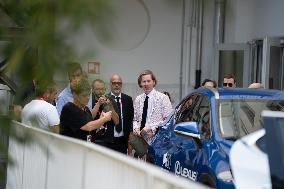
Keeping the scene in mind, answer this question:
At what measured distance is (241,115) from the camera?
7.29 meters

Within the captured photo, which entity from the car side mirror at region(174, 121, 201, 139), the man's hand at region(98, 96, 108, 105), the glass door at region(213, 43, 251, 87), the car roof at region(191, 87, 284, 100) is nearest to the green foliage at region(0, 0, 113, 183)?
the car side mirror at region(174, 121, 201, 139)

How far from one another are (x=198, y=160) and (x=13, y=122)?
495 cm

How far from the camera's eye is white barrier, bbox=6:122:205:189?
7.36 feet

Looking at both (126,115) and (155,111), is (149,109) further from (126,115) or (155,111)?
(126,115)

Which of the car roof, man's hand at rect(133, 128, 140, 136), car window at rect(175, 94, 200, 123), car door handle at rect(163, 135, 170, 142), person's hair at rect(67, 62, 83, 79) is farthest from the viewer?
man's hand at rect(133, 128, 140, 136)

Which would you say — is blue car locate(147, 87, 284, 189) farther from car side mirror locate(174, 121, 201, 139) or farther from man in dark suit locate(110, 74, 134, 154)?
man in dark suit locate(110, 74, 134, 154)

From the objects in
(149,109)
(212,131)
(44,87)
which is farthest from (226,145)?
(44,87)

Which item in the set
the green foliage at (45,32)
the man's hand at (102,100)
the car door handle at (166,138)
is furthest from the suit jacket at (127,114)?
the green foliage at (45,32)

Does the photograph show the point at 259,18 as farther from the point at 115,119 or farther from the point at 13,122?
the point at 13,122

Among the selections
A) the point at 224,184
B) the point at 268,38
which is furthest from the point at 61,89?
the point at 268,38

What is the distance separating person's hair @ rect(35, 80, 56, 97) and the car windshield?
A: 16.3 feet

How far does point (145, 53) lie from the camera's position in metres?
16.9

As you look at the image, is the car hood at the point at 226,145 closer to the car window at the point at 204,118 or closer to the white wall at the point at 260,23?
the car window at the point at 204,118

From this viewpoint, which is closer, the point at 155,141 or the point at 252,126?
the point at 252,126
